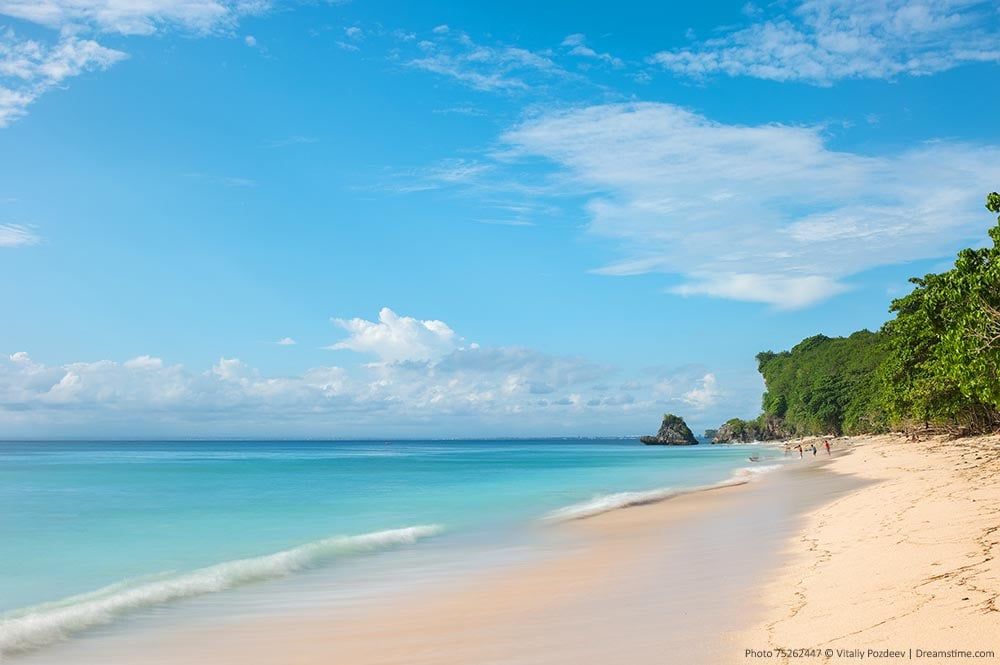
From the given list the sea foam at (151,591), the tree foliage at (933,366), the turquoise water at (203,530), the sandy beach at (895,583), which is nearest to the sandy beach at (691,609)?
the sandy beach at (895,583)

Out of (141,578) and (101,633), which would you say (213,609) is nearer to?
(101,633)

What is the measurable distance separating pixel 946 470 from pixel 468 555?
17.1 metres

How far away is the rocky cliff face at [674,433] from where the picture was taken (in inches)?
6496

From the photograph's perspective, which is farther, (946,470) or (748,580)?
(946,470)

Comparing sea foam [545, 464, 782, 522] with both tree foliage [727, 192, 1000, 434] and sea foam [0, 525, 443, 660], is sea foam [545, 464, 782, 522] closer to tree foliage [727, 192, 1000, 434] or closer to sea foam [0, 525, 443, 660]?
sea foam [0, 525, 443, 660]

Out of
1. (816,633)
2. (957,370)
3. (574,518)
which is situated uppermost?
(957,370)

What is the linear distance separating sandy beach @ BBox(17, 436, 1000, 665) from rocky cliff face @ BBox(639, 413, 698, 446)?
508 ft

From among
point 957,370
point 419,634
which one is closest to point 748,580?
point 419,634

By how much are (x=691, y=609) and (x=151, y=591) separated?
9.00 m

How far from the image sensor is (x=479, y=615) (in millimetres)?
9078

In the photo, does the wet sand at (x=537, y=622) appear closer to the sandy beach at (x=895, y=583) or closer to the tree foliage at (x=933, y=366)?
the sandy beach at (x=895, y=583)

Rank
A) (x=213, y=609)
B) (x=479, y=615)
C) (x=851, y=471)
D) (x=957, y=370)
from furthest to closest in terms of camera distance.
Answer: (x=851, y=471)
(x=957, y=370)
(x=213, y=609)
(x=479, y=615)

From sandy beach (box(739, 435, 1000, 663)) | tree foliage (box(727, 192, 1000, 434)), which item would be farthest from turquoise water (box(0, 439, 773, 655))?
tree foliage (box(727, 192, 1000, 434))

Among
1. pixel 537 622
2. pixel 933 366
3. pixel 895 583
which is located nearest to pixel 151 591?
pixel 537 622
